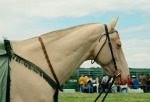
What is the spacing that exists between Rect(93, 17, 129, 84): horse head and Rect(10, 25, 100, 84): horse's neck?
0.19m

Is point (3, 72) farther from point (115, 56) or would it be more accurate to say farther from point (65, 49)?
Result: point (115, 56)

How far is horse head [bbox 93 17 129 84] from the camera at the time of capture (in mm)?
5191

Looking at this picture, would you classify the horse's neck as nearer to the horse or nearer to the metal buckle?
the horse

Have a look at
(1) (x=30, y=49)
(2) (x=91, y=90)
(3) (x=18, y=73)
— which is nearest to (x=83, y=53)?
(1) (x=30, y=49)

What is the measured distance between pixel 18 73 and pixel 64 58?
3.02ft

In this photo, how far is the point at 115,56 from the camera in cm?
531

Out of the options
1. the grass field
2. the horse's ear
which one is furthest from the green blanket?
the grass field

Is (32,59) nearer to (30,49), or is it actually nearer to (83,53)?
(30,49)

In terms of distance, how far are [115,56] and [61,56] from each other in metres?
1.06

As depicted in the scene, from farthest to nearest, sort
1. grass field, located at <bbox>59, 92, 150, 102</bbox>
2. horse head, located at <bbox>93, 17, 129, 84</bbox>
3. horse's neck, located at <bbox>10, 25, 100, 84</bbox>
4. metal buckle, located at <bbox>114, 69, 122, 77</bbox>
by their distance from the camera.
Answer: grass field, located at <bbox>59, 92, 150, 102</bbox> → metal buckle, located at <bbox>114, 69, 122, 77</bbox> → horse head, located at <bbox>93, 17, 129, 84</bbox> → horse's neck, located at <bbox>10, 25, 100, 84</bbox>

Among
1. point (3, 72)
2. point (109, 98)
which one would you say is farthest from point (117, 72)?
point (109, 98)

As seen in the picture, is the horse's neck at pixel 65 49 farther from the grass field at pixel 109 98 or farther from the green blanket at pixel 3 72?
the grass field at pixel 109 98

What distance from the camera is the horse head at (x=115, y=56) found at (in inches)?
204

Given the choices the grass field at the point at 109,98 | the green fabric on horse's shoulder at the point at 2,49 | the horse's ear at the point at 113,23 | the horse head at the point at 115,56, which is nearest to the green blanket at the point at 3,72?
the green fabric on horse's shoulder at the point at 2,49
